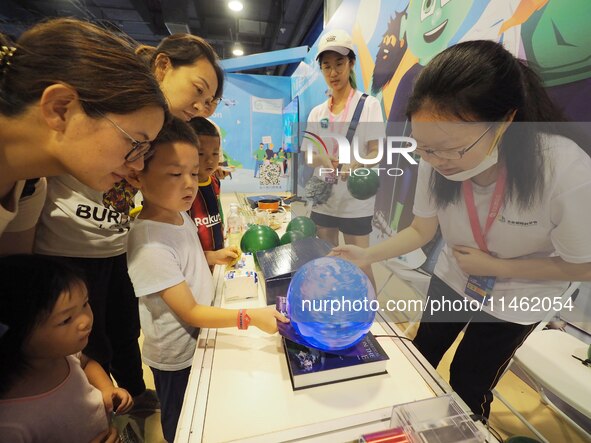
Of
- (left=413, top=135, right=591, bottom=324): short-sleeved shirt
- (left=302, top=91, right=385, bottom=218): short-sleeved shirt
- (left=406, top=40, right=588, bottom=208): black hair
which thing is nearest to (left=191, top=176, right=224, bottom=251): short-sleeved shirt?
(left=302, top=91, right=385, bottom=218): short-sleeved shirt

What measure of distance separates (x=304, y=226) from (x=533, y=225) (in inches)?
31.6

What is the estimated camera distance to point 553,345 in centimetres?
88

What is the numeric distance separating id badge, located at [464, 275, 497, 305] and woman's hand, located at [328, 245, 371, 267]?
0.89 feet

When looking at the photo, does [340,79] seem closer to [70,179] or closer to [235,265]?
[235,265]

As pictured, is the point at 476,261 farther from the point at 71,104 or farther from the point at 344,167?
the point at 71,104

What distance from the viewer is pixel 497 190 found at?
2.12 feet

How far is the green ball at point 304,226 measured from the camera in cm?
119

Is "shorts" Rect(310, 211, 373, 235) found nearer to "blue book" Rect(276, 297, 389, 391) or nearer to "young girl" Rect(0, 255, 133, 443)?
"blue book" Rect(276, 297, 389, 391)

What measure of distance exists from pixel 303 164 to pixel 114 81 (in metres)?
0.71

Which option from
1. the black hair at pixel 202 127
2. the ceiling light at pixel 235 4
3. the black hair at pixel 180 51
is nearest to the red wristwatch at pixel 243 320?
the black hair at pixel 202 127

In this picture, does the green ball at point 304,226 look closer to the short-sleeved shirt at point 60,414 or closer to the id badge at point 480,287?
the id badge at point 480,287

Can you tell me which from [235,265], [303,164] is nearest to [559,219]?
[303,164]

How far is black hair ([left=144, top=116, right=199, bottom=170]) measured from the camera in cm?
85

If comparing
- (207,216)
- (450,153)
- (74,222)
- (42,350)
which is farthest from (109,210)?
(450,153)
